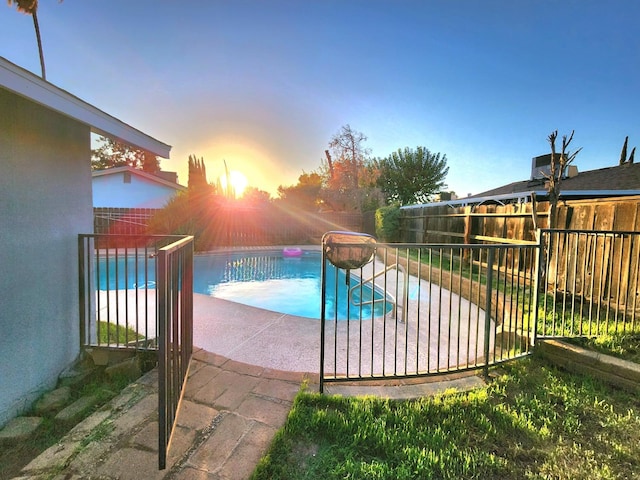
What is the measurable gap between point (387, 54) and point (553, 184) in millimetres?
5104

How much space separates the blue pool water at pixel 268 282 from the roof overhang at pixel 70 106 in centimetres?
306

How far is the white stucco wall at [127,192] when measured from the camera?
15305 mm

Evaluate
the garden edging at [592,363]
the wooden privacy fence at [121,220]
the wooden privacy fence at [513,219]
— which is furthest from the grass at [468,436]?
the wooden privacy fence at [121,220]

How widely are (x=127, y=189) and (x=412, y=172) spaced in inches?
834

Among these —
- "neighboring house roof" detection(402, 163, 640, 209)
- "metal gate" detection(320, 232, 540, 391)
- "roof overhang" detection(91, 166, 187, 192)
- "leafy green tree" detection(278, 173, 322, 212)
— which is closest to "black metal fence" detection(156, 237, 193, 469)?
"metal gate" detection(320, 232, 540, 391)

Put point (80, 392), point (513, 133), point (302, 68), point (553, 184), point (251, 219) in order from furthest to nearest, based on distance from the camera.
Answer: point (251, 219) < point (513, 133) < point (302, 68) < point (553, 184) < point (80, 392)

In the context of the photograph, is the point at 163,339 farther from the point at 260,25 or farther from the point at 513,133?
the point at 513,133

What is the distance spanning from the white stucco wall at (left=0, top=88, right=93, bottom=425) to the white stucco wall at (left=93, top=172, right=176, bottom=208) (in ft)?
49.4

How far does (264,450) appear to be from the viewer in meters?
1.59

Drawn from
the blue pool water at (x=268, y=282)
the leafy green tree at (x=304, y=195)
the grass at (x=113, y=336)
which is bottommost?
the blue pool water at (x=268, y=282)

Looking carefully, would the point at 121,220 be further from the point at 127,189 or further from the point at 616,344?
the point at 616,344

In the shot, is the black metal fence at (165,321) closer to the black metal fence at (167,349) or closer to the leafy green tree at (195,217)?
the black metal fence at (167,349)

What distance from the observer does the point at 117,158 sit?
2902cm

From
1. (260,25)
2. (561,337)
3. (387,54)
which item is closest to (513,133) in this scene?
(387,54)
